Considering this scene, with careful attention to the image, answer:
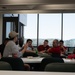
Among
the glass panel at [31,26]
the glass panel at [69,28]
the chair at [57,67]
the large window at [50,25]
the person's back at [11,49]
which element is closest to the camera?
the chair at [57,67]

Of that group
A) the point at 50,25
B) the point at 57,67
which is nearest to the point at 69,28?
the point at 50,25

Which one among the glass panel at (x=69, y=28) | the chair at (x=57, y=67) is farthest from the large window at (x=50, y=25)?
the chair at (x=57, y=67)

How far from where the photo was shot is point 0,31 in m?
9.90

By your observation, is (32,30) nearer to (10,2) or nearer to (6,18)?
(6,18)

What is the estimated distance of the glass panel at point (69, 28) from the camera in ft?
33.2

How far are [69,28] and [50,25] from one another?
1.02 meters

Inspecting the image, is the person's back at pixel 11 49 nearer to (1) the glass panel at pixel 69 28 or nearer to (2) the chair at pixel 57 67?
(2) the chair at pixel 57 67

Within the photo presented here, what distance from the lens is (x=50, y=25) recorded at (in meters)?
10.3

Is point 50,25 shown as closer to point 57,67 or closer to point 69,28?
point 69,28

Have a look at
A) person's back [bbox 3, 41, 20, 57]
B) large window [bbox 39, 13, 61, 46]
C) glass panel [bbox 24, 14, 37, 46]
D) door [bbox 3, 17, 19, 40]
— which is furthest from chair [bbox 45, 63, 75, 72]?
glass panel [bbox 24, 14, 37, 46]

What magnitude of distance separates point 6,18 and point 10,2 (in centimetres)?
559

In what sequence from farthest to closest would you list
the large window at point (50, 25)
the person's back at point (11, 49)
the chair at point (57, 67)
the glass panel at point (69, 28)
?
the large window at point (50, 25), the glass panel at point (69, 28), the person's back at point (11, 49), the chair at point (57, 67)

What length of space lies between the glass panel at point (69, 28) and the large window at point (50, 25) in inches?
12.6

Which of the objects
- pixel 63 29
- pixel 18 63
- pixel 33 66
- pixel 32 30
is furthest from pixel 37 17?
pixel 18 63
